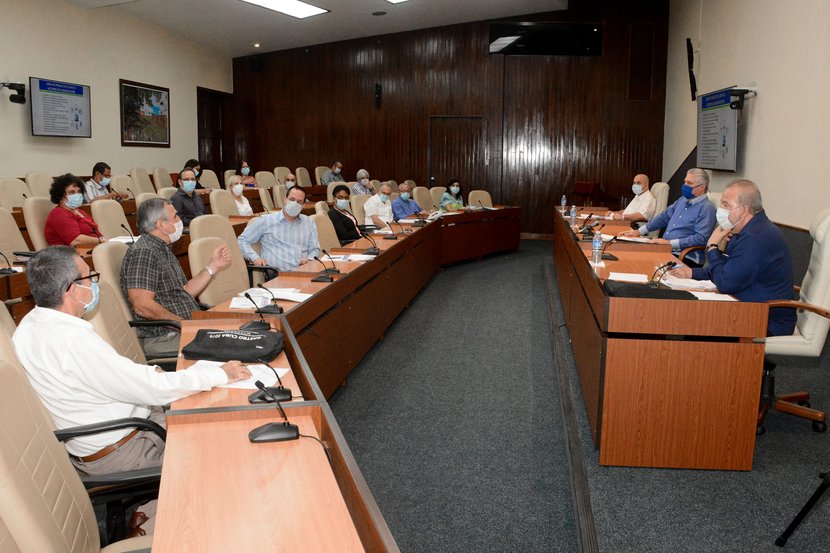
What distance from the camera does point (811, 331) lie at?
3490 mm

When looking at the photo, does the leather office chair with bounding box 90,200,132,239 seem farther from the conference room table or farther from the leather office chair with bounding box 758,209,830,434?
the leather office chair with bounding box 758,209,830,434

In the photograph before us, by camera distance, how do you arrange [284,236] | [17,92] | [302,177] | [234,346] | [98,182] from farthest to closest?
[302,177] → [98,182] → [17,92] → [284,236] → [234,346]

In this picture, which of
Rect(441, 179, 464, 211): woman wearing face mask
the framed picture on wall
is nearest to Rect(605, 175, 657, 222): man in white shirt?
Rect(441, 179, 464, 211): woman wearing face mask

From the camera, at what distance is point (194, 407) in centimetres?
203

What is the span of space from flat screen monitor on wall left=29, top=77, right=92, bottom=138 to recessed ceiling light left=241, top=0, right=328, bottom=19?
9.24ft

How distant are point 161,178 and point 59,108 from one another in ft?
6.98

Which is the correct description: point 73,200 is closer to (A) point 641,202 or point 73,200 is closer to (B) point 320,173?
(A) point 641,202

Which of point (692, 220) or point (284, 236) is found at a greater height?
point (692, 220)

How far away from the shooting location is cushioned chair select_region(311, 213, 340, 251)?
561 centimetres

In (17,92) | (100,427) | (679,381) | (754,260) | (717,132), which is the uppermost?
(17,92)

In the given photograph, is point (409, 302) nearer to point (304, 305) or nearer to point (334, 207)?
point (334, 207)

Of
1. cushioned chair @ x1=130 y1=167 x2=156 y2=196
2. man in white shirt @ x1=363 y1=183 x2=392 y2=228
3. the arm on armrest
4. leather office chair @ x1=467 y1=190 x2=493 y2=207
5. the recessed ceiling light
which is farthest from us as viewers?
leather office chair @ x1=467 y1=190 x2=493 y2=207

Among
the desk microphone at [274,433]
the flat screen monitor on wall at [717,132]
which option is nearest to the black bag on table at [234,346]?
the desk microphone at [274,433]

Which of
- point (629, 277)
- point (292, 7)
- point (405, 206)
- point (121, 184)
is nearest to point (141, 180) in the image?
point (121, 184)
